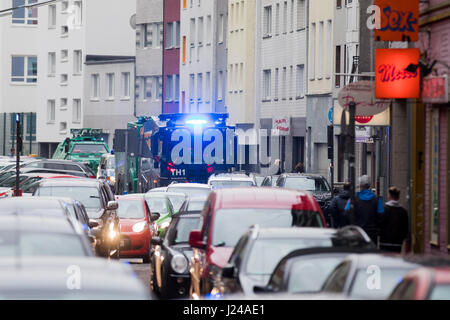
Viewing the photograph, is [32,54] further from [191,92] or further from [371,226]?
[371,226]

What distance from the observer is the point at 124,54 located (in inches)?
3959

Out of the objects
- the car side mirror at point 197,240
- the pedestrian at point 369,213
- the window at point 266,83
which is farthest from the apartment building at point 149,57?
the car side mirror at point 197,240

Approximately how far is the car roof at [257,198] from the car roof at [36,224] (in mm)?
4084

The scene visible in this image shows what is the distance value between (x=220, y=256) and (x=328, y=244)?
2.31 meters

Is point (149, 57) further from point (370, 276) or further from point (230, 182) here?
point (370, 276)

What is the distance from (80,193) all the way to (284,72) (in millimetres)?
43141

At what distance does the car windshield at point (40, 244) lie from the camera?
10766 millimetres

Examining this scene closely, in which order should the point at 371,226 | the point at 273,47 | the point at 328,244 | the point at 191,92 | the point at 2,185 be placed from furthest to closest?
the point at 191,92
the point at 273,47
the point at 2,185
the point at 371,226
the point at 328,244

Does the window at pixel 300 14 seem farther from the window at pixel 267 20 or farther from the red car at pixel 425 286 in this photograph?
the red car at pixel 425 286

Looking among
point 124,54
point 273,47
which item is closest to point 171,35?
point 124,54

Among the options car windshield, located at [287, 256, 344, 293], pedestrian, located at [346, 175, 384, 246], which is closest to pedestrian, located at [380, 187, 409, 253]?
pedestrian, located at [346, 175, 384, 246]

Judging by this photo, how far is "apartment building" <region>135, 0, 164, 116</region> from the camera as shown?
95312 mm

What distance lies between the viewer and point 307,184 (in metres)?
39.2

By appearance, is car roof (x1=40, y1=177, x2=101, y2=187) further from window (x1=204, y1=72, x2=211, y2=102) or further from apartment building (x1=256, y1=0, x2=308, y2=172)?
window (x1=204, y1=72, x2=211, y2=102)
